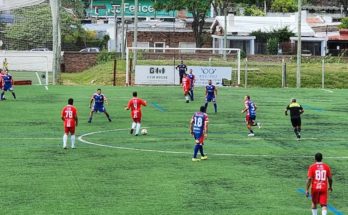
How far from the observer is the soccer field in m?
22.7

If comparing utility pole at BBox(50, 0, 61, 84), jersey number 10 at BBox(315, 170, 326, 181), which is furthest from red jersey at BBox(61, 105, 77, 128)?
utility pole at BBox(50, 0, 61, 84)

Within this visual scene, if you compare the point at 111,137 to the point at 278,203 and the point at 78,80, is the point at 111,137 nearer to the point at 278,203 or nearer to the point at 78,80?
the point at 278,203

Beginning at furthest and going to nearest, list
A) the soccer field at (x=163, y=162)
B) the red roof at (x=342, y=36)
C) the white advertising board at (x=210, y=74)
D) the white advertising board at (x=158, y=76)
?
the red roof at (x=342, y=36), the white advertising board at (x=158, y=76), the white advertising board at (x=210, y=74), the soccer field at (x=163, y=162)

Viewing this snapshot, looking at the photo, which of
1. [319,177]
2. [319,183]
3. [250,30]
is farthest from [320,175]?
[250,30]

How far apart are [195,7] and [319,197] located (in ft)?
234

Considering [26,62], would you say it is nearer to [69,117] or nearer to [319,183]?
[69,117]

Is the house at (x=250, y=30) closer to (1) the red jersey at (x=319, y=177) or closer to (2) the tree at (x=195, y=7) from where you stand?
(2) the tree at (x=195, y=7)

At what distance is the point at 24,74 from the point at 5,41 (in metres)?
7.95

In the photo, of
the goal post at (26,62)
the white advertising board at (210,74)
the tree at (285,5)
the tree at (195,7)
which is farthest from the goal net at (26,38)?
the tree at (285,5)

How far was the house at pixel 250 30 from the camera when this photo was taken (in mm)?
90000

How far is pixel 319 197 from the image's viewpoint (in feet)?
66.8

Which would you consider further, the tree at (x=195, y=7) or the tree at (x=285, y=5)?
the tree at (x=285, y=5)

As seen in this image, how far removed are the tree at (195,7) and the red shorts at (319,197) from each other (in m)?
70.0

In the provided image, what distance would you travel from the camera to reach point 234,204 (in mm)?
22688
